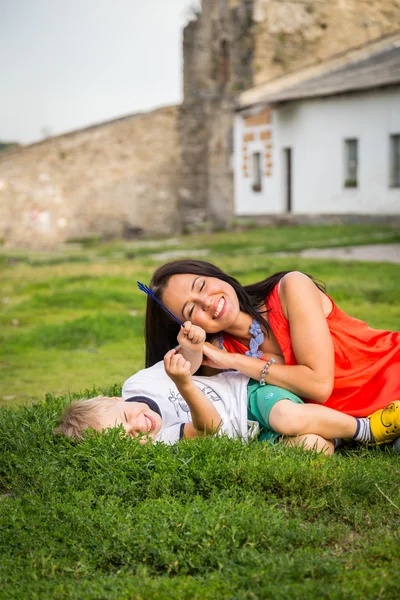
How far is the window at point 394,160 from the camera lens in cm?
2092

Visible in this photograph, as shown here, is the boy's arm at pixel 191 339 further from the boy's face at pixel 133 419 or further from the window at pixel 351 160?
the window at pixel 351 160

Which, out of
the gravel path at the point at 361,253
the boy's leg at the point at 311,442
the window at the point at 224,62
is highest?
the window at the point at 224,62

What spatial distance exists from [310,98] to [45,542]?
21.2 metres

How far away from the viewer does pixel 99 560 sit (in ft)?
8.93

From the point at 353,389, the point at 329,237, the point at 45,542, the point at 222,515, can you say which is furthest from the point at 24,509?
the point at 329,237

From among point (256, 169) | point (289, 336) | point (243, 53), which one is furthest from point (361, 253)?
point (243, 53)

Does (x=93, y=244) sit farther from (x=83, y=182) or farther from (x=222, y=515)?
(x=222, y=515)

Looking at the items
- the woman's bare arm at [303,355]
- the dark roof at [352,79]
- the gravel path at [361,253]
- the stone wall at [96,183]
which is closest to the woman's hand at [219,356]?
the woman's bare arm at [303,355]

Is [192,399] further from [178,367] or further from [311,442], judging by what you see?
[311,442]

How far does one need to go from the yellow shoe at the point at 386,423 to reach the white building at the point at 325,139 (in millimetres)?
17137

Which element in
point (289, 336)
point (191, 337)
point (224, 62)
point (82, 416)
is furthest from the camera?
point (224, 62)

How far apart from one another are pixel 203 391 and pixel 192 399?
0.41 m

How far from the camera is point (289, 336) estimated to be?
390 cm

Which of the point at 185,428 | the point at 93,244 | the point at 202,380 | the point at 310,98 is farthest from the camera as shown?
the point at 93,244
